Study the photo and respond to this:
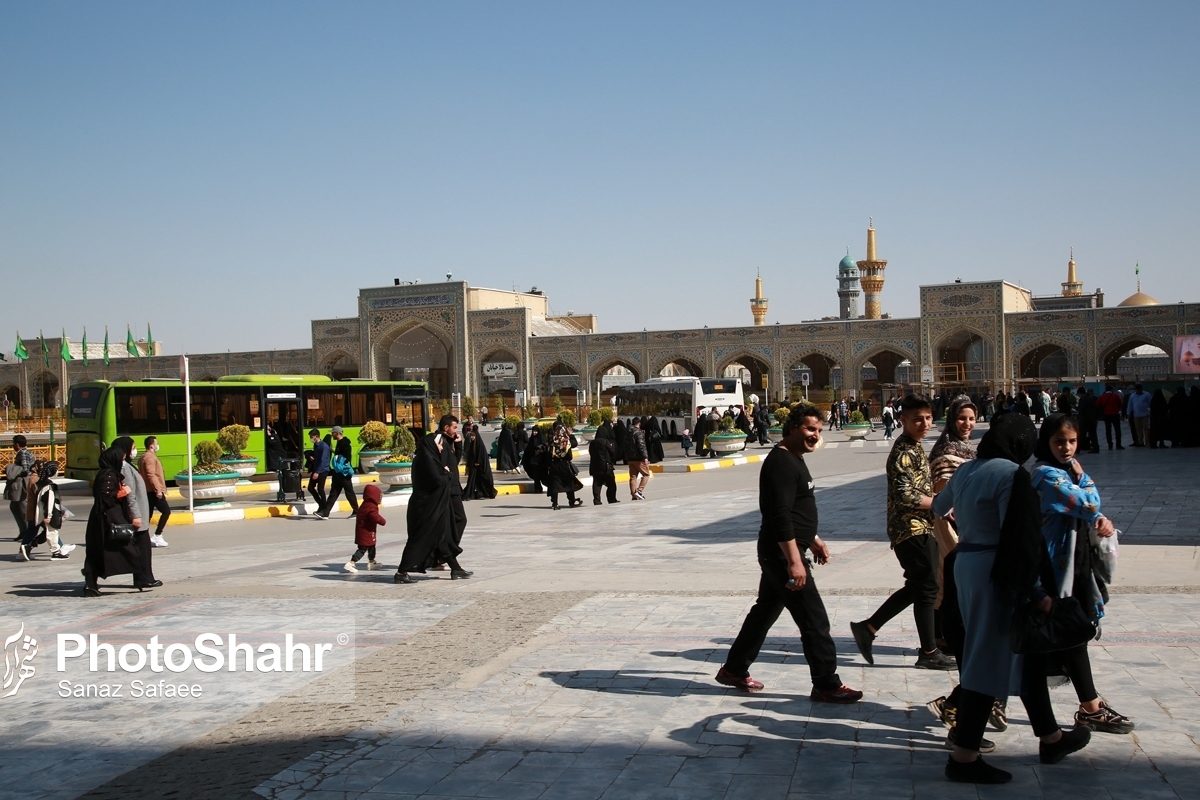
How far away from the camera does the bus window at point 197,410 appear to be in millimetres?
18625

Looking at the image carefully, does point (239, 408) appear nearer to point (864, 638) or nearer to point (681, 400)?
point (681, 400)

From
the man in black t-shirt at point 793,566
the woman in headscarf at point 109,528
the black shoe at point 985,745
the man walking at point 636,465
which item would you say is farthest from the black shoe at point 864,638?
the man walking at point 636,465

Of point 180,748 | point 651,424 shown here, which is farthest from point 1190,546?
point 651,424

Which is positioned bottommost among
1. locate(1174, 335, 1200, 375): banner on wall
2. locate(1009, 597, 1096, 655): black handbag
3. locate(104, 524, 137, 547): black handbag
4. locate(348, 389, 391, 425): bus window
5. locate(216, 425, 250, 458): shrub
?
locate(104, 524, 137, 547): black handbag

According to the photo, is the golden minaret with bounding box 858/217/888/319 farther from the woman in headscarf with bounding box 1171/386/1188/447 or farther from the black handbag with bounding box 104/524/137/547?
the black handbag with bounding box 104/524/137/547

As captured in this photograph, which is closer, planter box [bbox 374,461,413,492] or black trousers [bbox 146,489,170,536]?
black trousers [bbox 146,489,170,536]

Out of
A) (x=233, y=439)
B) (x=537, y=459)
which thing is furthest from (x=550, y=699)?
(x=233, y=439)

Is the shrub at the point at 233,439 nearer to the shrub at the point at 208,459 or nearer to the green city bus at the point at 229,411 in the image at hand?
the green city bus at the point at 229,411

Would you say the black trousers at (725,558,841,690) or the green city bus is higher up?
the green city bus

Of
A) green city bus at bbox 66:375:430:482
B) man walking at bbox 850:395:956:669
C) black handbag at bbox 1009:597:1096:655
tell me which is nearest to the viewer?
black handbag at bbox 1009:597:1096:655

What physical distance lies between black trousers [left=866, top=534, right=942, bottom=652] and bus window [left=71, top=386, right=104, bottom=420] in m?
15.9

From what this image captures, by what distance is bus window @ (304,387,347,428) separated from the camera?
20.7 m

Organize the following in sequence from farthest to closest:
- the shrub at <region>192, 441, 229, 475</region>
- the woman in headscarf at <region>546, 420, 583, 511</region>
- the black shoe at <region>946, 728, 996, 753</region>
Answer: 1. the shrub at <region>192, 441, 229, 475</region>
2. the woman in headscarf at <region>546, 420, 583, 511</region>
3. the black shoe at <region>946, 728, 996, 753</region>

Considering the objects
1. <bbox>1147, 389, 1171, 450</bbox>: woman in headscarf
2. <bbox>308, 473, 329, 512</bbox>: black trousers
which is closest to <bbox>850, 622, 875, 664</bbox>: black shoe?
<bbox>308, 473, 329, 512</bbox>: black trousers
